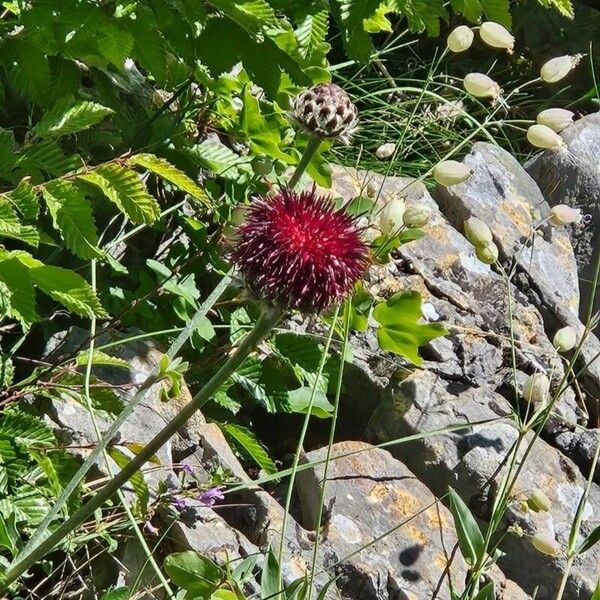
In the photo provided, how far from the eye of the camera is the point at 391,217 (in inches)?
75.7

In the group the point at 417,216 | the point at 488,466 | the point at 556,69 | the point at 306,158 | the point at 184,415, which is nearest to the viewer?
the point at 184,415

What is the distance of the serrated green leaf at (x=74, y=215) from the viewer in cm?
167

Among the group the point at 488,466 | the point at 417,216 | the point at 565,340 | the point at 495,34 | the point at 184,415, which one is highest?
the point at 495,34

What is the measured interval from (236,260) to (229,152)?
1.21 m

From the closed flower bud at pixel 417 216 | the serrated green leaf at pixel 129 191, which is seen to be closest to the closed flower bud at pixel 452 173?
the closed flower bud at pixel 417 216

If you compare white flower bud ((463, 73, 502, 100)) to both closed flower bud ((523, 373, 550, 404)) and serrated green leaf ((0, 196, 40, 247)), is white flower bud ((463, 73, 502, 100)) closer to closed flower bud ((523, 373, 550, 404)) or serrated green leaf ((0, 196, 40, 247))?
closed flower bud ((523, 373, 550, 404))

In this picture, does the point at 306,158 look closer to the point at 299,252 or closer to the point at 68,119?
the point at 299,252

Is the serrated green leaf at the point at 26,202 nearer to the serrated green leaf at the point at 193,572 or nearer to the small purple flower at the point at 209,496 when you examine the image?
the serrated green leaf at the point at 193,572

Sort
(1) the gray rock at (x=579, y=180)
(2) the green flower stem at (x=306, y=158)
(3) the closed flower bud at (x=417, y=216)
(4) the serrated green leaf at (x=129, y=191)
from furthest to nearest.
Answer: (1) the gray rock at (x=579, y=180) < (3) the closed flower bud at (x=417, y=216) < (4) the serrated green leaf at (x=129, y=191) < (2) the green flower stem at (x=306, y=158)

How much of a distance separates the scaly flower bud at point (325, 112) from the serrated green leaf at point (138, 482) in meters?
0.76

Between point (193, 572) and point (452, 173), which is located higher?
point (452, 173)

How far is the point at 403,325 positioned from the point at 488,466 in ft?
1.55

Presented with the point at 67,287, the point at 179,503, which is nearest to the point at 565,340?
the point at 179,503

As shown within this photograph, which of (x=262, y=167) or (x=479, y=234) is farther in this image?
(x=262, y=167)
